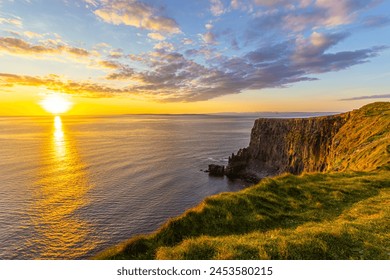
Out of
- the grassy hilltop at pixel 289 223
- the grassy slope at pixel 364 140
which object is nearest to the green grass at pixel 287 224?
the grassy hilltop at pixel 289 223

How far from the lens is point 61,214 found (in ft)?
151

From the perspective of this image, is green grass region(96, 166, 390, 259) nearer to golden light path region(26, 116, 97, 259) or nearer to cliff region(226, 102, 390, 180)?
cliff region(226, 102, 390, 180)

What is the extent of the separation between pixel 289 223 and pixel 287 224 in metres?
0.23

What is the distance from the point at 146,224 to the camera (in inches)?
1645

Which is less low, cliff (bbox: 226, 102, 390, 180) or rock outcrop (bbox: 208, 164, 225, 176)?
cliff (bbox: 226, 102, 390, 180)

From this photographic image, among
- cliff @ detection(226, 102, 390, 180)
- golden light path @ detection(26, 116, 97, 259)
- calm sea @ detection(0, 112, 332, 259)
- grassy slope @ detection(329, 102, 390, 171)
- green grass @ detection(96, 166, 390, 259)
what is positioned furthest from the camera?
cliff @ detection(226, 102, 390, 180)

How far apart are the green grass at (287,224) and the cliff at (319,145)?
974cm

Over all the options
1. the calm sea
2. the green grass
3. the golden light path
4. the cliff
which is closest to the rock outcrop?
the cliff

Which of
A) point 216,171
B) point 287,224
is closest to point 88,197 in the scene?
point 216,171

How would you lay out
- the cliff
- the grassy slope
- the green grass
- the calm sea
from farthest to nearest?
the cliff → the calm sea → the grassy slope → the green grass

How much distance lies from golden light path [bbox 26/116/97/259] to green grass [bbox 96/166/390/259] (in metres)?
25.9

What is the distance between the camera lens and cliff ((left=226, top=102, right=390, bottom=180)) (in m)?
37.5

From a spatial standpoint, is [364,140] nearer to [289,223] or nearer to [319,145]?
[319,145]
